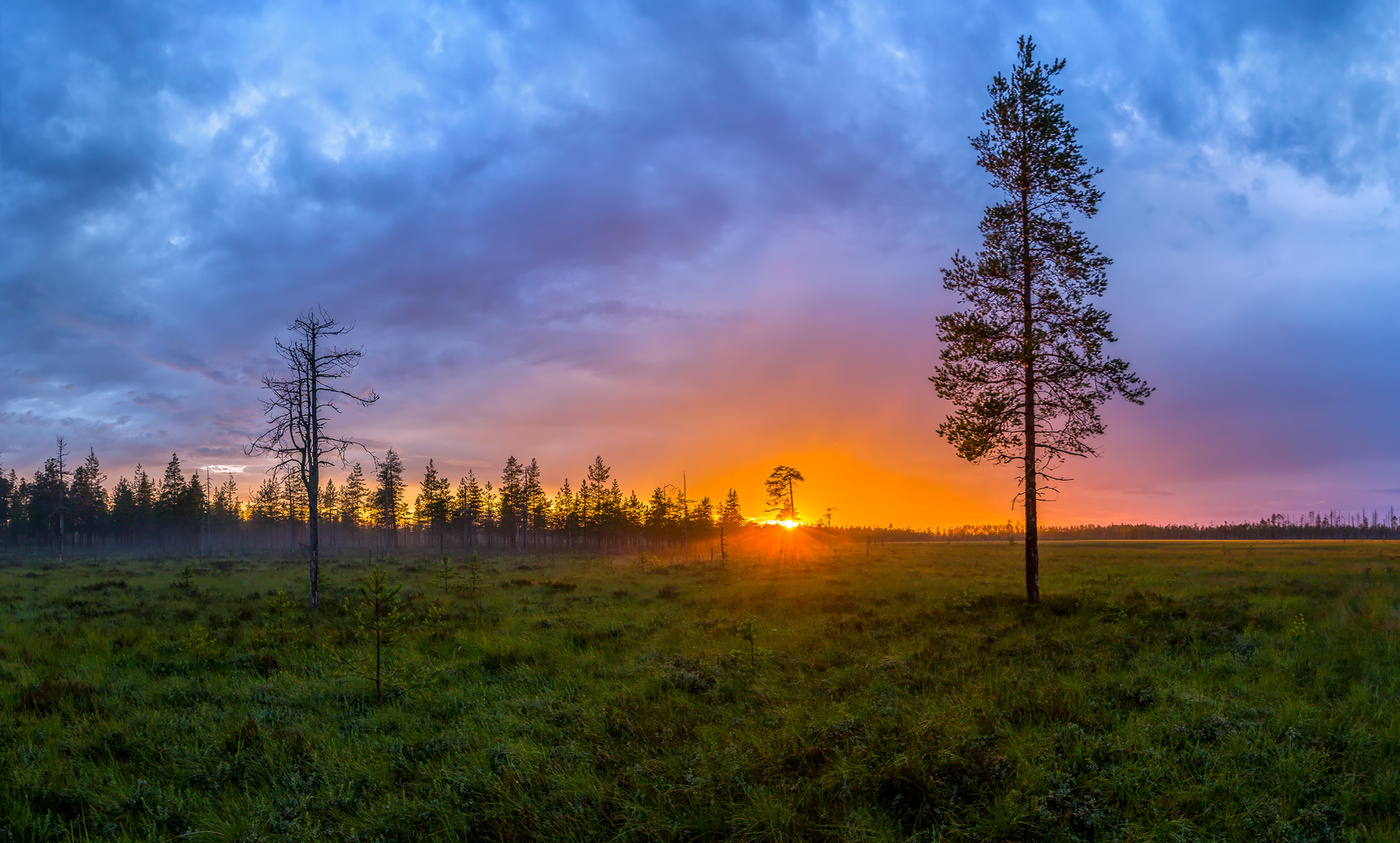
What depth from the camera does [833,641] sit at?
13.5 metres

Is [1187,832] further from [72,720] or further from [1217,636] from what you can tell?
[72,720]

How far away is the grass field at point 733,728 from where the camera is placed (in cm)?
541

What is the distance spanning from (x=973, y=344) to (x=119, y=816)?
66.7 feet

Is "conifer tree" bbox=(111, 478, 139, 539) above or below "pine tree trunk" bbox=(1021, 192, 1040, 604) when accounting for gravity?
below

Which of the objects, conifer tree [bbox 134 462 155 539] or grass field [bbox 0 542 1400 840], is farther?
conifer tree [bbox 134 462 155 539]

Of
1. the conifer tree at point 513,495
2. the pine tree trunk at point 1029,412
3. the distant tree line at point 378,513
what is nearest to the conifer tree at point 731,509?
the distant tree line at point 378,513

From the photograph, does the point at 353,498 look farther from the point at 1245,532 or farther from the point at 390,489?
the point at 1245,532

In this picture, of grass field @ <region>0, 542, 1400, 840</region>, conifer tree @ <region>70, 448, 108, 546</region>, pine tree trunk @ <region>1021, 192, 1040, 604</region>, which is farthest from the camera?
conifer tree @ <region>70, 448, 108, 546</region>

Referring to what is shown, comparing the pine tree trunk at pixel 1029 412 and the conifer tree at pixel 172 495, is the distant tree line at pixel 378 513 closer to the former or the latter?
the conifer tree at pixel 172 495

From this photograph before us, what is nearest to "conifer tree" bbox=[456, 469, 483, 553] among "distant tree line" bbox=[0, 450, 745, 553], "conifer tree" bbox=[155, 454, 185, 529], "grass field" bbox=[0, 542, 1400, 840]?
"distant tree line" bbox=[0, 450, 745, 553]

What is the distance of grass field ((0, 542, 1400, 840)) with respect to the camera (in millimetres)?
5410

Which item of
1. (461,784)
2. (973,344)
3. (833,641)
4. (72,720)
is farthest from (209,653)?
(973,344)

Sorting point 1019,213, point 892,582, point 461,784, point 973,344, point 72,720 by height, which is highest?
point 1019,213

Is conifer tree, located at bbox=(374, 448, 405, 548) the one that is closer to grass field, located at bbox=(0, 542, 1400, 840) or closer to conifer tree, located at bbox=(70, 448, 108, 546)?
conifer tree, located at bbox=(70, 448, 108, 546)
